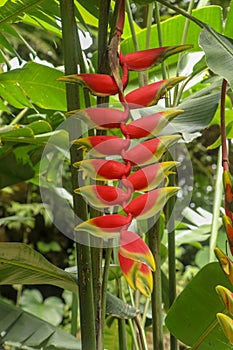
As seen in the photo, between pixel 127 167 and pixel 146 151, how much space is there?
0.08 ft

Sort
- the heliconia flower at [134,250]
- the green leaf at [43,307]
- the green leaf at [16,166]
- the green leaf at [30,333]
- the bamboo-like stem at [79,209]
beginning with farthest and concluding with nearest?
the green leaf at [43,307] < the green leaf at [16,166] < the green leaf at [30,333] < the bamboo-like stem at [79,209] < the heliconia flower at [134,250]

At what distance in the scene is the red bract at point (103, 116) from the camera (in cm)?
45

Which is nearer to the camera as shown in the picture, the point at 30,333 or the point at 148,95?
the point at 148,95

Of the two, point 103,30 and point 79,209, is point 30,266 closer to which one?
point 79,209

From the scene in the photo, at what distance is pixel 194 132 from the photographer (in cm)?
55

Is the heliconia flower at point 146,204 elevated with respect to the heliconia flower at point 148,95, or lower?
lower

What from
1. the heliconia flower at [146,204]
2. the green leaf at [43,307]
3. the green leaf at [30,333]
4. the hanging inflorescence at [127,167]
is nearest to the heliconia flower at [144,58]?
the hanging inflorescence at [127,167]

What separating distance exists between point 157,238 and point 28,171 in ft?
1.38

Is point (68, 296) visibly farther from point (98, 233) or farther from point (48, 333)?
point (98, 233)

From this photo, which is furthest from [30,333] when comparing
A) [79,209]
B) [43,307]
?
[43,307]

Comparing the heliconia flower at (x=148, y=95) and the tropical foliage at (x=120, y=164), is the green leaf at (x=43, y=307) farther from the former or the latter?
the heliconia flower at (x=148, y=95)

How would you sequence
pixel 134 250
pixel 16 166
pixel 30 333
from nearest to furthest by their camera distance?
pixel 134 250 → pixel 30 333 → pixel 16 166

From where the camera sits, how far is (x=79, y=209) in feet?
1.75

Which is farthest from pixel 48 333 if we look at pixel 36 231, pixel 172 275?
pixel 36 231
